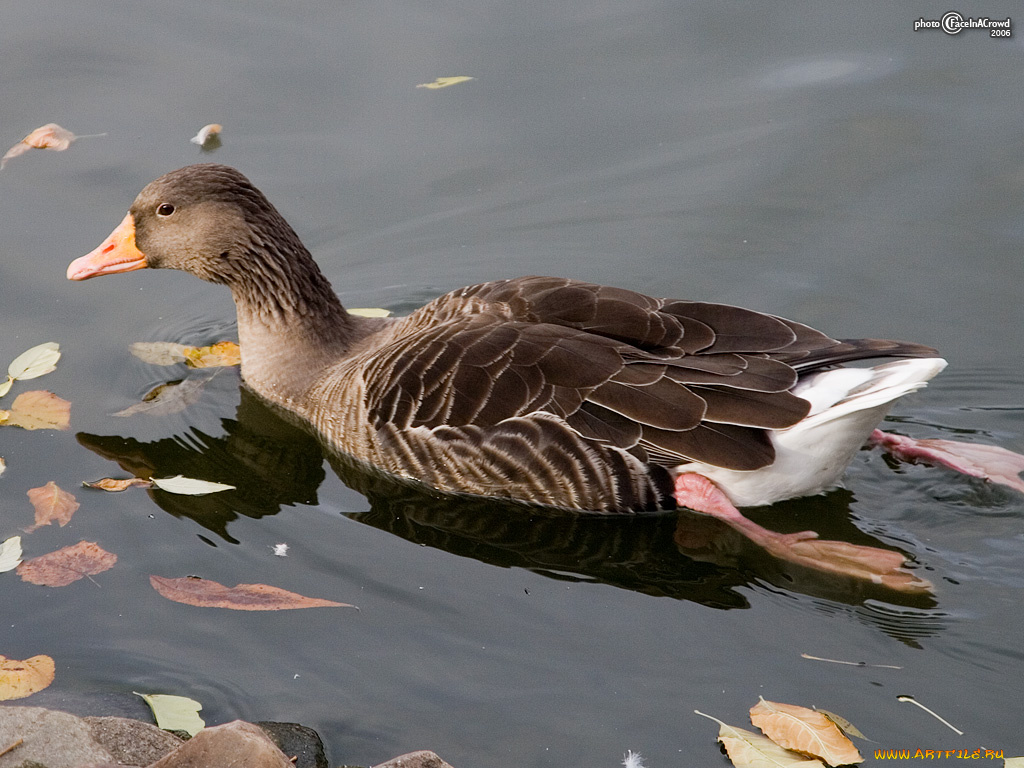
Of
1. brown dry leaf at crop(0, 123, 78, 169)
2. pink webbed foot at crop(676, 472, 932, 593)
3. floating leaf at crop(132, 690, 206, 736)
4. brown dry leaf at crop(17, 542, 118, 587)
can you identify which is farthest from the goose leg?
brown dry leaf at crop(0, 123, 78, 169)

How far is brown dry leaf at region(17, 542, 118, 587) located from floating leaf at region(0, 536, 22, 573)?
0.15 feet

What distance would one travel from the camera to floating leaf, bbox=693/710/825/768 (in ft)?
16.8

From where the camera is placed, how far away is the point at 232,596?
6434mm

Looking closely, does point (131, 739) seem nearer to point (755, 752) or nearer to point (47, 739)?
point (47, 739)

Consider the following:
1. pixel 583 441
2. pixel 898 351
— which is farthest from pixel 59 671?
pixel 898 351

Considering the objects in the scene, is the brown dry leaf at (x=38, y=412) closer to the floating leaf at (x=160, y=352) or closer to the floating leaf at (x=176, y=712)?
the floating leaf at (x=160, y=352)

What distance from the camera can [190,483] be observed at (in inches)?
296

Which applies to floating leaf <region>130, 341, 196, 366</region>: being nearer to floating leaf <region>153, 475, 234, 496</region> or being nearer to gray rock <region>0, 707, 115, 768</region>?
floating leaf <region>153, 475, 234, 496</region>

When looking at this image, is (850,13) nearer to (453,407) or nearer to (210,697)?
(453,407)

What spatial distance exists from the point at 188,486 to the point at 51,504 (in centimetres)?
84

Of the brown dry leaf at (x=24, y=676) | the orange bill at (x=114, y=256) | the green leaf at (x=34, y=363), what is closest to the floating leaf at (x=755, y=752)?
the brown dry leaf at (x=24, y=676)

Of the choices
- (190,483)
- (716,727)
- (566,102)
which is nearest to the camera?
(716,727)

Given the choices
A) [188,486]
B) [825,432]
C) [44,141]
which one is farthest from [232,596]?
[44,141]

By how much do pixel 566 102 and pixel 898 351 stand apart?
572 cm
